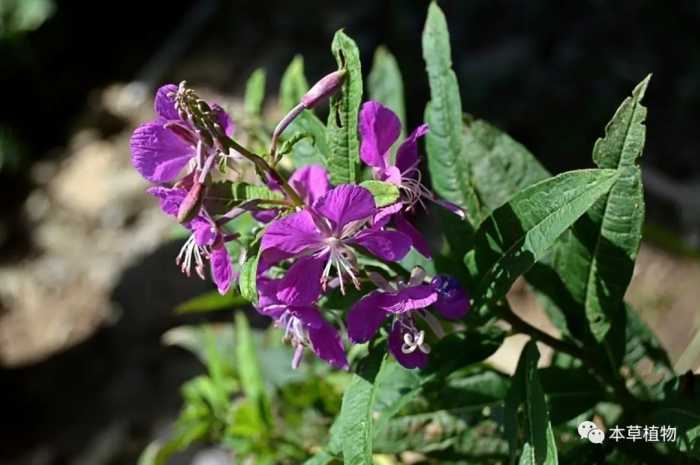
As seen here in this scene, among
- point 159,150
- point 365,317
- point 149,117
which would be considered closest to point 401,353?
point 365,317

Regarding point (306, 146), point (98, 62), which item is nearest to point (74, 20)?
point (98, 62)

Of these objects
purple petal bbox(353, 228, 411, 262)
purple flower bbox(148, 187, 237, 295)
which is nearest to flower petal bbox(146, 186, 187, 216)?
purple flower bbox(148, 187, 237, 295)

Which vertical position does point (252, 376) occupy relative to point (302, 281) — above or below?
below

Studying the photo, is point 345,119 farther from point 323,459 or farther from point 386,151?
point 323,459

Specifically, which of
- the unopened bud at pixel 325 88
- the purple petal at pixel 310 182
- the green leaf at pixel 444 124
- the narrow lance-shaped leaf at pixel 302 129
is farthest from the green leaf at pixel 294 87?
the unopened bud at pixel 325 88

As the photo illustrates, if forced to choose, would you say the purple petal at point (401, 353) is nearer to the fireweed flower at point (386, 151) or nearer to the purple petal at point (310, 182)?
the fireweed flower at point (386, 151)

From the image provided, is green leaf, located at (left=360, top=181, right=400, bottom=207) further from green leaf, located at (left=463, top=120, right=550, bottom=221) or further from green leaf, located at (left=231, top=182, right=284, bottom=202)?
green leaf, located at (left=463, top=120, right=550, bottom=221)
